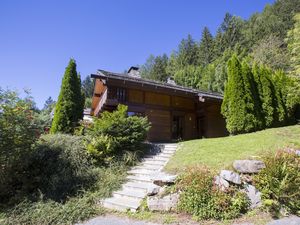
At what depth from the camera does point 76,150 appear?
8250 mm

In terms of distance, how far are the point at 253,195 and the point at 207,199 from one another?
126 centimetres

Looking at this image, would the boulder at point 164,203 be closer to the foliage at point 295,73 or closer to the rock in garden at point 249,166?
the rock in garden at point 249,166

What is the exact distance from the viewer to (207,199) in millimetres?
Answer: 5344

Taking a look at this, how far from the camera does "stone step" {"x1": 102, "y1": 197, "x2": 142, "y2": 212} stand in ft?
19.3

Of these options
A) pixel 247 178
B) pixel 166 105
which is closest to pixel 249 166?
pixel 247 178

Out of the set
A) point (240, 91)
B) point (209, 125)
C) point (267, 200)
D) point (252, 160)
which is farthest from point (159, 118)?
point (267, 200)

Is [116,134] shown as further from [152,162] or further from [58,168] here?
[58,168]

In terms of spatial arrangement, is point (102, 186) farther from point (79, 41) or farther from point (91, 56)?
point (91, 56)

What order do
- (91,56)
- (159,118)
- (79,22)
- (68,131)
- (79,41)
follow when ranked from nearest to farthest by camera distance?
(79,22) → (79,41) → (68,131) → (91,56) → (159,118)

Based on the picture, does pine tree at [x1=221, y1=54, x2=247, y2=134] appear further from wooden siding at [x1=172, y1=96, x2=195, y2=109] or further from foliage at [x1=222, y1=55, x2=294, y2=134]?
wooden siding at [x1=172, y1=96, x2=195, y2=109]

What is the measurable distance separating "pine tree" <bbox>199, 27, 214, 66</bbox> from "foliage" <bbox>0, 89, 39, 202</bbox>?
3736cm

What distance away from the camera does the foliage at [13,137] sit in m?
6.57

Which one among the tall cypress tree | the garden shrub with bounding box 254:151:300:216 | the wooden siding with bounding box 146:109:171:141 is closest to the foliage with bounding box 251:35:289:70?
the wooden siding with bounding box 146:109:171:141

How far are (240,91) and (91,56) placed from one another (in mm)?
9725
